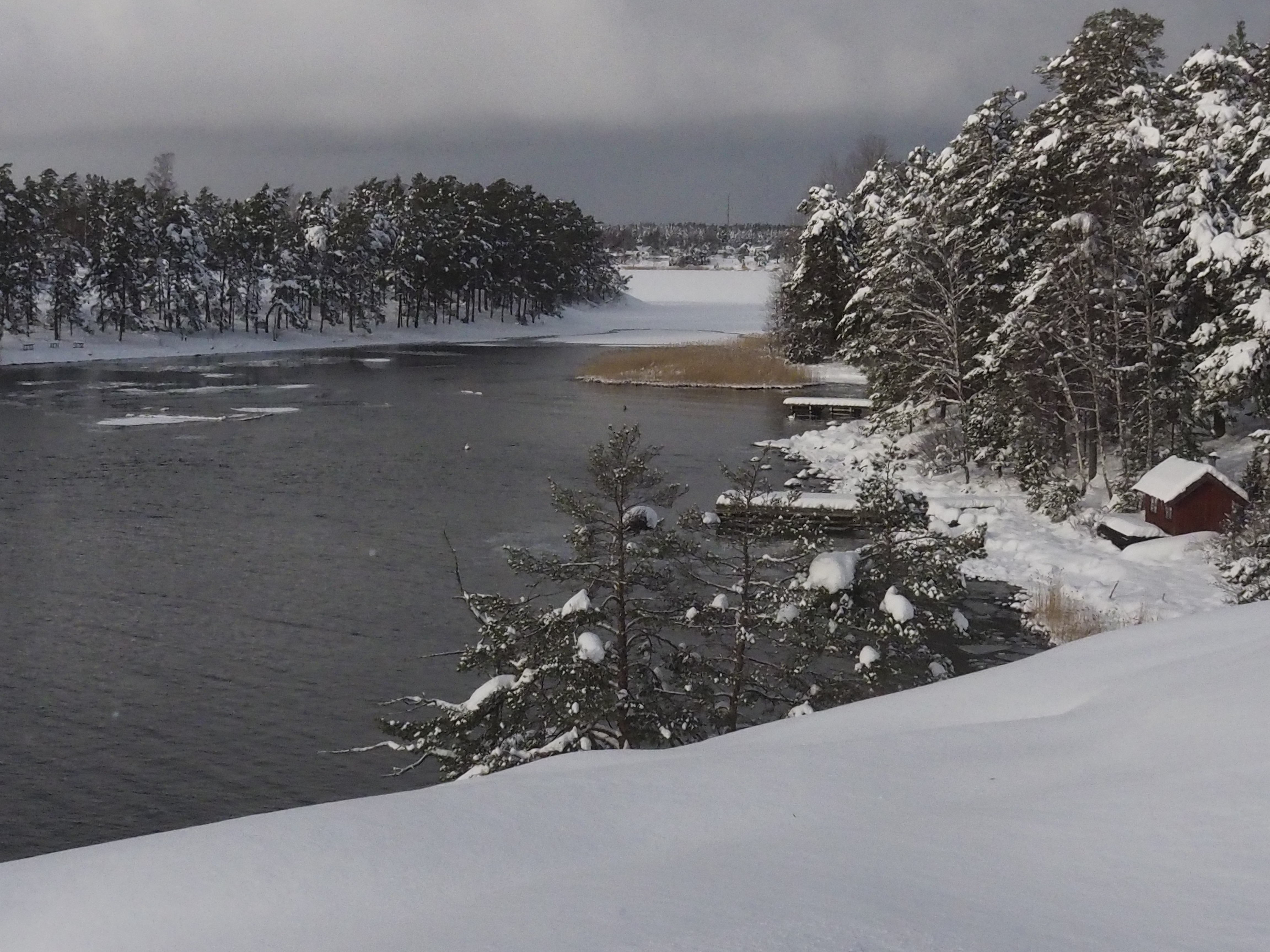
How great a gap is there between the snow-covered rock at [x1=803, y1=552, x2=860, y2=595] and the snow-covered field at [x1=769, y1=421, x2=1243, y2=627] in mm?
5587

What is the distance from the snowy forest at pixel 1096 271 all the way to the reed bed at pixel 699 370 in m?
29.4

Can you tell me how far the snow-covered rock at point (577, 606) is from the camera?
14781 mm

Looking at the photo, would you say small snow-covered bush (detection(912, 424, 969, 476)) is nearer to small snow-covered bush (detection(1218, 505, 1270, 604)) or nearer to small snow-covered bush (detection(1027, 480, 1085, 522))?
small snow-covered bush (detection(1027, 480, 1085, 522))

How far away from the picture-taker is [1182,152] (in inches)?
1184

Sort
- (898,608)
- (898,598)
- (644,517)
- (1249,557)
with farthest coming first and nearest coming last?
(644,517) → (1249,557) → (898,598) → (898,608)

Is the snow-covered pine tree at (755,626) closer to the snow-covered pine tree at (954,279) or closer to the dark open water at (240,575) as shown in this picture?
the dark open water at (240,575)

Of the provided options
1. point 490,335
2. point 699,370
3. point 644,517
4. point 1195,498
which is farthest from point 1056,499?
point 490,335

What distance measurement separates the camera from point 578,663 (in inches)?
565

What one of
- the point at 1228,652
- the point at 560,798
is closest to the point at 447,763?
the point at 560,798

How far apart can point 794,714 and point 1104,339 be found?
22.2 meters

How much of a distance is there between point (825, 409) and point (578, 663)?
48.2 m

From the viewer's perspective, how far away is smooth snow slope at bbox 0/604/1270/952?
512 centimetres

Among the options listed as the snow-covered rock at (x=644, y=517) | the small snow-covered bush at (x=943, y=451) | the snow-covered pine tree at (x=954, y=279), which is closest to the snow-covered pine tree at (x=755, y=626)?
the snow-covered rock at (x=644, y=517)

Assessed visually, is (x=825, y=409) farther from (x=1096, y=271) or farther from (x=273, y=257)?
(x=273, y=257)
